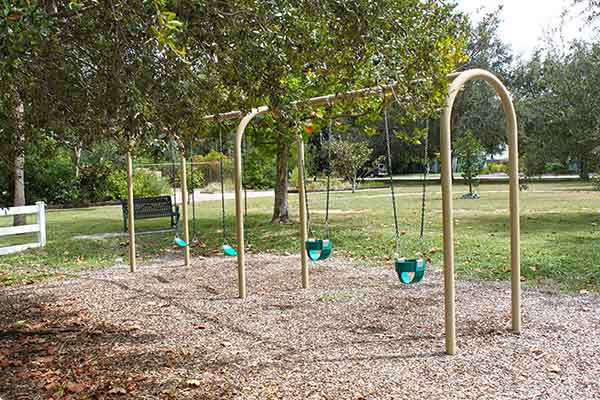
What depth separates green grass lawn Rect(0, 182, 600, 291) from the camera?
8.09 metres

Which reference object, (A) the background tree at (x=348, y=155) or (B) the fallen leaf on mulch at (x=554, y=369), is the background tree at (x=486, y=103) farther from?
(B) the fallen leaf on mulch at (x=554, y=369)

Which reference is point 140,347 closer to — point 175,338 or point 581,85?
point 175,338

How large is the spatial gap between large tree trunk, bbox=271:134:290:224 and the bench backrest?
8.79 feet

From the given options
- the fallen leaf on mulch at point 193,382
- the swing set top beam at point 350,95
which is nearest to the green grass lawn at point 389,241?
the swing set top beam at point 350,95

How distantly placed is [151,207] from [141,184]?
11.7m

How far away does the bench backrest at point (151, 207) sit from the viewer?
12406mm

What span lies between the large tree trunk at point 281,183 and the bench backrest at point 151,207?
8.79 feet

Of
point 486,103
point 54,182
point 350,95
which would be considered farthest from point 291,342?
Result: point 486,103

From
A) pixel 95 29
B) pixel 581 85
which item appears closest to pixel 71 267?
pixel 95 29

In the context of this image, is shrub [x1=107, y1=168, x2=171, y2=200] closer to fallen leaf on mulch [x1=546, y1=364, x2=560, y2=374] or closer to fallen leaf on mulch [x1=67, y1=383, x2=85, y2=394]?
fallen leaf on mulch [x1=67, y1=383, x2=85, y2=394]

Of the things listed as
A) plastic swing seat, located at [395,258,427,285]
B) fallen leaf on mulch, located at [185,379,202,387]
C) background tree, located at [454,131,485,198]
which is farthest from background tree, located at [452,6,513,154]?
fallen leaf on mulch, located at [185,379,202,387]

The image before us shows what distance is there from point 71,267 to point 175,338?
16.8ft

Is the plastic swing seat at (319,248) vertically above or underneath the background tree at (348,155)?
underneath

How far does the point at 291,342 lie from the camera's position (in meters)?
4.89
